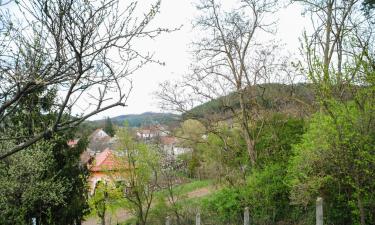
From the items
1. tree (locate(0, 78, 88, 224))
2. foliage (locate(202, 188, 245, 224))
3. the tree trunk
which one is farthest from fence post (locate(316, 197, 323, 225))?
tree (locate(0, 78, 88, 224))

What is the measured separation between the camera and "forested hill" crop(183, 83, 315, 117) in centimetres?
1656

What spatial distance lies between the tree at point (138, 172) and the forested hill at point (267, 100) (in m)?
3.24

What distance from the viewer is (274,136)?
16781mm

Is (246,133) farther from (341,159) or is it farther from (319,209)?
(341,159)

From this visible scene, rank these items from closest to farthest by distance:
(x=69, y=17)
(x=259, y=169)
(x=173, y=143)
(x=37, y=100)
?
(x=69, y=17)
(x=37, y=100)
(x=259, y=169)
(x=173, y=143)

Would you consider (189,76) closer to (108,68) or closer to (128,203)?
(128,203)

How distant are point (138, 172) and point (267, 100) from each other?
6.75m

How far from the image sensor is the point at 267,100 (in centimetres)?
1777

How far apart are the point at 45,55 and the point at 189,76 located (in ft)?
44.9

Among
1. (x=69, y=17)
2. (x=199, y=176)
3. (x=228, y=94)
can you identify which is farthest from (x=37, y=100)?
(x=199, y=176)

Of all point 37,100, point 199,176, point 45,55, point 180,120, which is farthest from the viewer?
point 199,176

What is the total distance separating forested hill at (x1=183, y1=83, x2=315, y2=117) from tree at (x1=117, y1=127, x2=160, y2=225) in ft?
10.6

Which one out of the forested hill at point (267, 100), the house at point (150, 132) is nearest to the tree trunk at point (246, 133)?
the forested hill at point (267, 100)

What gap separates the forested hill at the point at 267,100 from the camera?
16562 mm
